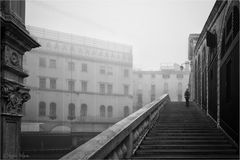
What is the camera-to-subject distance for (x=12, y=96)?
7.96m

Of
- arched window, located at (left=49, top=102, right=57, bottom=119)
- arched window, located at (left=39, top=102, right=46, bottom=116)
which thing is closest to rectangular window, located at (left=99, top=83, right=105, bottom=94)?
arched window, located at (left=49, top=102, right=57, bottom=119)

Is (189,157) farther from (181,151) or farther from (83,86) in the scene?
(83,86)

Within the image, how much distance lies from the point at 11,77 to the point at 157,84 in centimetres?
6567

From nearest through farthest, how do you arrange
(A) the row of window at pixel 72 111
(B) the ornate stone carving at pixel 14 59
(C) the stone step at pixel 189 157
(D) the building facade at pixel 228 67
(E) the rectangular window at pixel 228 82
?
(B) the ornate stone carving at pixel 14 59 < (C) the stone step at pixel 189 157 < (D) the building facade at pixel 228 67 < (E) the rectangular window at pixel 228 82 < (A) the row of window at pixel 72 111

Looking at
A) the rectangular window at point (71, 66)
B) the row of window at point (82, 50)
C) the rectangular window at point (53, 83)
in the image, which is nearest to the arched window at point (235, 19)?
the row of window at point (82, 50)

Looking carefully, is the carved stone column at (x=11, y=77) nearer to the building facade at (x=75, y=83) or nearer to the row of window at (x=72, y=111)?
the building facade at (x=75, y=83)

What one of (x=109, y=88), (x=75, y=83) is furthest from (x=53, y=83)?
(x=109, y=88)

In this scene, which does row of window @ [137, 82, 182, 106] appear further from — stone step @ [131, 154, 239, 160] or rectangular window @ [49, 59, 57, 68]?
stone step @ [131, 154, 239, 160]

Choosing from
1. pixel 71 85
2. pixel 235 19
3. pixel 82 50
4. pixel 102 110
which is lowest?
pixel 102 110

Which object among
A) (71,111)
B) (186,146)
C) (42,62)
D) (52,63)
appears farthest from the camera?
(71,111)

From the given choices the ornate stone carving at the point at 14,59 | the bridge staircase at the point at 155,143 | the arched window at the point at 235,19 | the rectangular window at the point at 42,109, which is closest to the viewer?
the bridge staircase at the point at 155,143

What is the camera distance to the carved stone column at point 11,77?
25.2ft

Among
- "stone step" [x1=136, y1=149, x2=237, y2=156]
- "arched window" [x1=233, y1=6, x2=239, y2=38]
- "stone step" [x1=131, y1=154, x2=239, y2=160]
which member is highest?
"arched window" [x1=233, y1=6, x2=239, y2=38]

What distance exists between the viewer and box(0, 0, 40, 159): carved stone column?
25.2 feet
